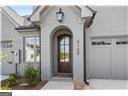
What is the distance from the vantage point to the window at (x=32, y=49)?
1322 centimetres

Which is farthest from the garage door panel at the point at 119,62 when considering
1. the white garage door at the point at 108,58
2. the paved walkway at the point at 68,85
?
the paved walkway at the point at 68,85

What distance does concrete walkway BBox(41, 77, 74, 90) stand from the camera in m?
9.68

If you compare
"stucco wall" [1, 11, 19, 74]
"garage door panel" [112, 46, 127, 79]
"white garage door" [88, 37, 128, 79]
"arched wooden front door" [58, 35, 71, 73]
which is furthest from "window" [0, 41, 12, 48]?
"garage door panel" [112, 46, 127, 79]

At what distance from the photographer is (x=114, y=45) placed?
12430 millimetres

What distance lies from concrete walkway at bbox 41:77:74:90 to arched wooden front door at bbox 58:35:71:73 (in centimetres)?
139

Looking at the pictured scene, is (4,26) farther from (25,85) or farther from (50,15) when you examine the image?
(25,85)

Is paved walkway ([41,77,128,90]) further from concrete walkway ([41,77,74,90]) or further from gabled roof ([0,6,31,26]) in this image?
gabled roof ([0,6,31,26])

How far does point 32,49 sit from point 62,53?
216 cm

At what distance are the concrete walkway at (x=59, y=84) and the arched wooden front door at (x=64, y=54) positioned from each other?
1.39 meters

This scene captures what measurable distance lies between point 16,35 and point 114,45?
263 inches

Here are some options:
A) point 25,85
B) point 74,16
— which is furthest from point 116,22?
point 25,85

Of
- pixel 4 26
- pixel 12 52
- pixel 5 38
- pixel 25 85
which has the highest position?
pixel 4 26

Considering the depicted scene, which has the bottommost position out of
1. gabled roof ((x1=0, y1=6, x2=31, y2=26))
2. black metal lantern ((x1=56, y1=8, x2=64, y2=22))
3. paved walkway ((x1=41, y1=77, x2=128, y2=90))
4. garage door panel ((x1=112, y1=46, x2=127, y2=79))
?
paved walkway ((x1=41, y1=77, x2=128, y2=90))

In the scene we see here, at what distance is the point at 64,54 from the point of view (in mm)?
12688
